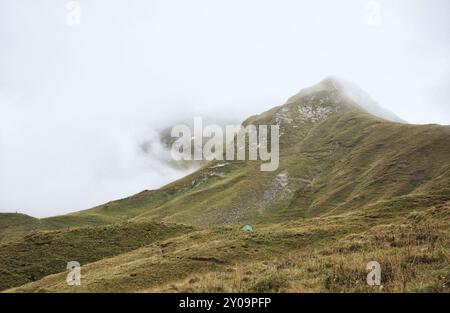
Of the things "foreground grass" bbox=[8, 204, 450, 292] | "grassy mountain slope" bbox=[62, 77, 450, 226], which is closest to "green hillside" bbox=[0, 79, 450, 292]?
"foreground grass" bbox=[8, 204, 450, 292]

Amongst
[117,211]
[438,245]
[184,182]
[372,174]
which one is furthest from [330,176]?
→ [438,245]

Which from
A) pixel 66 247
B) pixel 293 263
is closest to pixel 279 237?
pixel 293 263

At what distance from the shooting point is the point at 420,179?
11594 cm

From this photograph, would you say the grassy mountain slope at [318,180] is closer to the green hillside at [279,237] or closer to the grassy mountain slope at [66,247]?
the green hillside at [279,237]

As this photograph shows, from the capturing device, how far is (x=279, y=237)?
41469 millimetres

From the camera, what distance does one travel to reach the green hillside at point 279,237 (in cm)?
2164

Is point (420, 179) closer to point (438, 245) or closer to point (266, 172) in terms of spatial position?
point (266, 172)

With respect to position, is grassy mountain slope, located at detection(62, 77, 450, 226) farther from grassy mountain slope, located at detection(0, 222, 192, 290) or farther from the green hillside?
grassy mountain slope, located at detection(0, 222, 192, 290)

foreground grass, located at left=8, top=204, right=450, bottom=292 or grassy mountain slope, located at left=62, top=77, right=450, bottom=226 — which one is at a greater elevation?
grassy mountain slope, located at left=62, top=77, right=450, bottom=226

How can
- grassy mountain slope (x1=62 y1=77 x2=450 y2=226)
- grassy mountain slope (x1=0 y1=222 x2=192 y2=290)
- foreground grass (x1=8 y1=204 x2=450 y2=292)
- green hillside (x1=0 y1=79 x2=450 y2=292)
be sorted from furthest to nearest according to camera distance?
1. grassy mountain slope (x1=62 y1=77 x2=450 y2=226)
2. grassy mountain slope (x1=0 y1=222 x2=192 y2=290)
3. green hillside (x1=0 y1=79 x2=450 y2=292)
4. foreground grass (x1=8 y1=204 x2=450 y2=292)

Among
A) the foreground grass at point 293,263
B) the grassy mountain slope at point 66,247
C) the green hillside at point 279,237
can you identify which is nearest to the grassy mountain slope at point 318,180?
the green hillside at point 279,237

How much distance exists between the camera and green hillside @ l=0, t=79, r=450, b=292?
21.6 metres

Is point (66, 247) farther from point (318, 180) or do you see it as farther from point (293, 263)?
point (318, 180)
